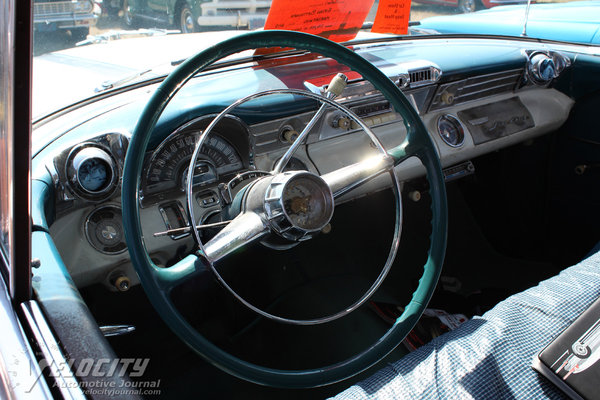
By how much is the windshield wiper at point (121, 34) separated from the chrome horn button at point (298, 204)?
965 millimetres

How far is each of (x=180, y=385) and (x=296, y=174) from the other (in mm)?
1015

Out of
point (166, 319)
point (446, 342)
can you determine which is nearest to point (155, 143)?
point (166, 319)

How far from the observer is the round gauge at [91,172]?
1327 millimetres

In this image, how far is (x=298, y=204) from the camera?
121cm

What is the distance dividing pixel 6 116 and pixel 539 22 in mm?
3036

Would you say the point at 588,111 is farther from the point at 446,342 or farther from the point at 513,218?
the point at 446,342

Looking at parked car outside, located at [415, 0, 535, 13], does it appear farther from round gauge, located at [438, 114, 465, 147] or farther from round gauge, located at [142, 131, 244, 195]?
round gauge, located at [142, 131, 244, 195]

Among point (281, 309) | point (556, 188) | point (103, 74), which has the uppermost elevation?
point (103, 74)

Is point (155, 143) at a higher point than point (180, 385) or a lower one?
higher

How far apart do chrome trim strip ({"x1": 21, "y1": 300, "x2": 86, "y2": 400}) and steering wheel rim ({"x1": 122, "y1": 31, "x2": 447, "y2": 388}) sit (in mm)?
202

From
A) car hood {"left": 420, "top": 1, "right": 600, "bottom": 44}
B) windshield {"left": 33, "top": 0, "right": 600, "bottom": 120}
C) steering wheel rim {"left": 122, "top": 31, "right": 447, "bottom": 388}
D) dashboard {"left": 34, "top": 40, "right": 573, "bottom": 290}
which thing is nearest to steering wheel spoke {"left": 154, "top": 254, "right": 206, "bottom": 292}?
steering wheel rim {"left": 122, "top": 31, "right": 447, "bottom": 388}

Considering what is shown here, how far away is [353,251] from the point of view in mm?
2377

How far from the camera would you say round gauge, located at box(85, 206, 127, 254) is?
56.2 inches

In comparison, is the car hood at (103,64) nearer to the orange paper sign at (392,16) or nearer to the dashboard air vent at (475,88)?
the orange paper sign at (392,16)
